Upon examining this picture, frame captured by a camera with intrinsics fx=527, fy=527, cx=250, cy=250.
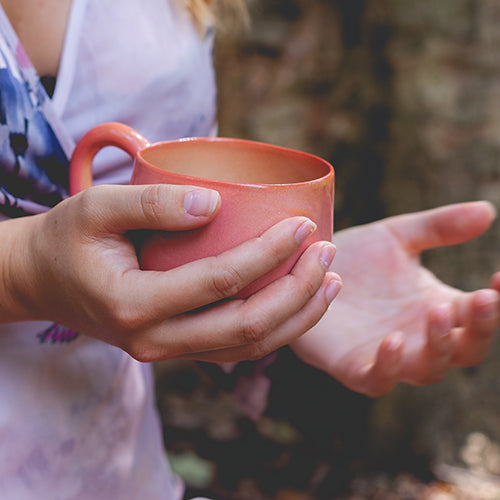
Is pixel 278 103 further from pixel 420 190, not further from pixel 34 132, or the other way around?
pixel 34 132

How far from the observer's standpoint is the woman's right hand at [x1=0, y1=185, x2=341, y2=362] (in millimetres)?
436

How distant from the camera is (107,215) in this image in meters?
0.44

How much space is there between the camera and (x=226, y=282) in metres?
0.44

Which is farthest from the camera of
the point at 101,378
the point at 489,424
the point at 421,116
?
the point at 489,424

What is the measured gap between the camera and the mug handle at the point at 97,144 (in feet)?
1.81

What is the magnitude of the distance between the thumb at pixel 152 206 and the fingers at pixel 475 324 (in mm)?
386

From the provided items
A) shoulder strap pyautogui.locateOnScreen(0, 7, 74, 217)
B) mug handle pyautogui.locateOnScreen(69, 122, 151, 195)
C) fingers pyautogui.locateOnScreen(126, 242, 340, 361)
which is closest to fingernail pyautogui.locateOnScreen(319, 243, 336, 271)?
fingers pyautogui.locateOnScreen(126, 242, 340, 361)

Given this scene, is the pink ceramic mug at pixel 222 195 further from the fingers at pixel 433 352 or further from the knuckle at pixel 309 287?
the fingers at pixel 433 352

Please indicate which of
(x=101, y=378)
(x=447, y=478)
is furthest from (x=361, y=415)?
(x=101, y=378)

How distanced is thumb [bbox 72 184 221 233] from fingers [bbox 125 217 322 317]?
4 cm

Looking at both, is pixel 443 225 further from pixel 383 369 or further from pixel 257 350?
pixel 257 350

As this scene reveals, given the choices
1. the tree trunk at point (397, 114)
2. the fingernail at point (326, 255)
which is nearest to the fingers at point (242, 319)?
the fingernail at point (326, 255)

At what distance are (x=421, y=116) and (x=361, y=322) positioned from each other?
0.89 metres

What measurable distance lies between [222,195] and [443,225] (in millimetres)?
438
